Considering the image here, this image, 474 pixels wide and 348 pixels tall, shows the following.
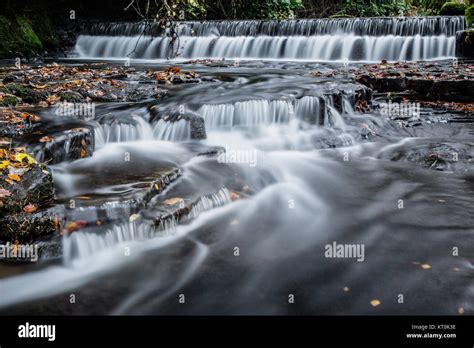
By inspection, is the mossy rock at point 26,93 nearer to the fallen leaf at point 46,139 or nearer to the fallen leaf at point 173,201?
the fallen leaf at point 46,139

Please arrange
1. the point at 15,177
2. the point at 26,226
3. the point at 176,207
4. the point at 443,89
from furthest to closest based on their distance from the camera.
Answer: the point at 443,89
the point at 176,207
the point at 15,177
the point at 26,226

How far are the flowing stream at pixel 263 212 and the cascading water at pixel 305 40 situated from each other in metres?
6.47

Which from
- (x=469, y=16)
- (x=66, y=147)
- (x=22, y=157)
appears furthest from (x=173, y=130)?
(x=469, y=16)

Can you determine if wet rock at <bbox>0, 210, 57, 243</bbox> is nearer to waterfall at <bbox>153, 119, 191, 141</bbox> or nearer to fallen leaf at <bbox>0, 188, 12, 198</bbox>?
fallen leaf at <bbox>0, 188, 12, 198</bbox>

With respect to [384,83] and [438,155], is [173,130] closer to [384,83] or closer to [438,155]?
[438,155]

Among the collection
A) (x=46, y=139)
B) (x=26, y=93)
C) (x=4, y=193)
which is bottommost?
(x=4, y=193)

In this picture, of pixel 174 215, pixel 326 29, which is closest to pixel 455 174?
pixel 174 215

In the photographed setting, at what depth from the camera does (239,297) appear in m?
3.35

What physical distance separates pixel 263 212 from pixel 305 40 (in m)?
12.9

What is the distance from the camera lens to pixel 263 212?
4.93m

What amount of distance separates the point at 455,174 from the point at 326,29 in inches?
476

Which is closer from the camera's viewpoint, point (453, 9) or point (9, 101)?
point (9, 101)

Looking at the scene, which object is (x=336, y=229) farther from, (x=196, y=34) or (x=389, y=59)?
(x=196, y=34)
